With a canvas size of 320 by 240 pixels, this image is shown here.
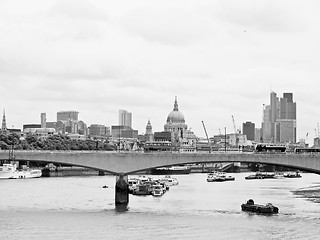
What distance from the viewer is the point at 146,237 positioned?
63562 millimetres

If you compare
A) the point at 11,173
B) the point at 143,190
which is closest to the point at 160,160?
the point at 143,190

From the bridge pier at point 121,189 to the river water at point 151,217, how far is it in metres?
1.01

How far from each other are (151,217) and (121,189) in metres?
13.0

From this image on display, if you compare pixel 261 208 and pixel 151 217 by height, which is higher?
pixel 261 208

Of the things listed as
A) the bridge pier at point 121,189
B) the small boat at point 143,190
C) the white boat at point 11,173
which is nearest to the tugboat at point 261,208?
the bridge pier at point 121,189

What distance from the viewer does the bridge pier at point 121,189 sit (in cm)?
8875

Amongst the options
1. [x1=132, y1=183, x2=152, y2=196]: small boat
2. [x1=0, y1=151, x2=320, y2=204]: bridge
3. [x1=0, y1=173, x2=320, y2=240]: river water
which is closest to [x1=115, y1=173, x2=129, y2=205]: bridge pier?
[x1=0, y1=151, x2=320, y2=204]: bridge

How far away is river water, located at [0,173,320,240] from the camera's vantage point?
6544 cm

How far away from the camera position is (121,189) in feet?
293

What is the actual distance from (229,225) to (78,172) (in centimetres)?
11851

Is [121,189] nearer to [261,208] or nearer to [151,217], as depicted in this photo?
[151,217]

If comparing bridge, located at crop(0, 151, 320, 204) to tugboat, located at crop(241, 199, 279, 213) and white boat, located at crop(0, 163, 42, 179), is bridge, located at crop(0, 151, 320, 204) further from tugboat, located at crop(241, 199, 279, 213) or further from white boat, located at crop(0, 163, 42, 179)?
white boat, located at crop(0, 163, 42, 179)

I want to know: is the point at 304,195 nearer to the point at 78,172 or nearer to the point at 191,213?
the point at 191,213

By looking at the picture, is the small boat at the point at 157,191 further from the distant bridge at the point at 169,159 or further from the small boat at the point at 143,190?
the distant bridge at the point at 169,159
